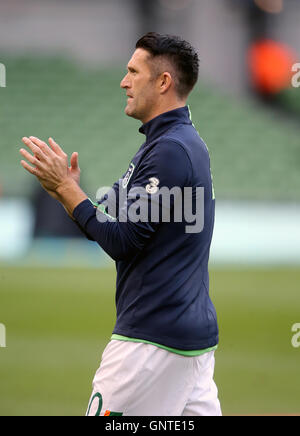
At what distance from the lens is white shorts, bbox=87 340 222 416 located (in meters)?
2.99

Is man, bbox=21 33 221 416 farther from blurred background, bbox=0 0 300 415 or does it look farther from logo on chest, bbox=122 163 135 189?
blurred background, bbox=0 0 300 415

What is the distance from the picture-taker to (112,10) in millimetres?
22391

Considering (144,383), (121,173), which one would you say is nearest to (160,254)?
(144,383)

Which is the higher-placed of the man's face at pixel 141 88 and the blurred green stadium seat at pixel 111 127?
the blurred green stadium seat at pixel 111 127

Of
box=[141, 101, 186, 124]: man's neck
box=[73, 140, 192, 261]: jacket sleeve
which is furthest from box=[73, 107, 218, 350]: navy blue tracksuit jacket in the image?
box=[141, 101, 186, 124]: man's neck

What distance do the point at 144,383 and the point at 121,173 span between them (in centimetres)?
1628

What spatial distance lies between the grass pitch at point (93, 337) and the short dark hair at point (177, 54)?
301cm

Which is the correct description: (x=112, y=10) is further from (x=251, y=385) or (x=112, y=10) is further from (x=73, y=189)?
(x=73, y=189)

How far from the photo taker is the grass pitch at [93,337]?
604 centimetres

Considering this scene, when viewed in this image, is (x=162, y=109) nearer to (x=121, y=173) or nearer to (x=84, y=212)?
(x=84, y=212)

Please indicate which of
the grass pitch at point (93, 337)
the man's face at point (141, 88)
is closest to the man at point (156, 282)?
the man's face at point (141, 88)

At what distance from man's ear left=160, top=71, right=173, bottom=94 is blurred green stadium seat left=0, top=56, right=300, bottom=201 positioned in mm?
14896

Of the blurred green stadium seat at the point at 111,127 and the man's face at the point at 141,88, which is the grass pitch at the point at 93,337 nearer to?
the man's face at the point at 141,88

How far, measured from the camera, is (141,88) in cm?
321
